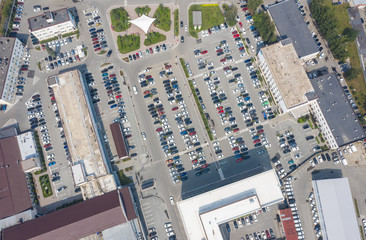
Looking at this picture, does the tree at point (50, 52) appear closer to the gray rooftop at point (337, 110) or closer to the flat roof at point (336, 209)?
the gray rooftop at point (337, 110)

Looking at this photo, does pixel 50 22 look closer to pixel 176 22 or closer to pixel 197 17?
pixel 176 22

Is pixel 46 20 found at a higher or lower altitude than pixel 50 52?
higher

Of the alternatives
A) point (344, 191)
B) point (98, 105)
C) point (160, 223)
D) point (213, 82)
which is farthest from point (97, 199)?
point (344, 191)

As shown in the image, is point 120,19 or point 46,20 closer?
point 46,20

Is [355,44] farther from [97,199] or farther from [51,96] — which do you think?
[51,96]

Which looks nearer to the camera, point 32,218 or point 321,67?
point 32,218

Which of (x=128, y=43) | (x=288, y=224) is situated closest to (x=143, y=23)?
(x=128, y=43)

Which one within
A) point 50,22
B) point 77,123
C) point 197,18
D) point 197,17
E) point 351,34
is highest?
point 50,22

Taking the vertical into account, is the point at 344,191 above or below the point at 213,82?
below

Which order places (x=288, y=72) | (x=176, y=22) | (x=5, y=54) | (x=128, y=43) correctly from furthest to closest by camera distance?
1. (x=176, y=22)
2. (x=128, y=43)
3. (x=5, y=54)
4. (x=288, y=72)
